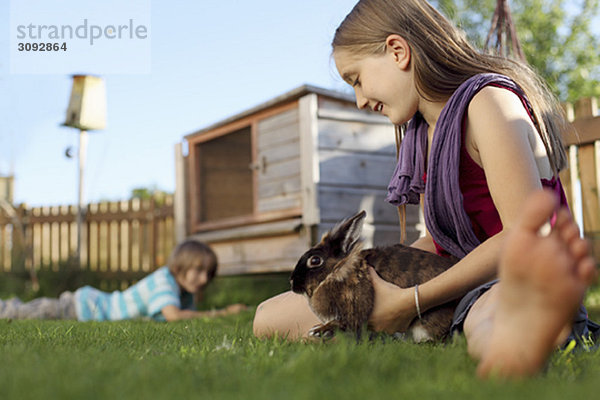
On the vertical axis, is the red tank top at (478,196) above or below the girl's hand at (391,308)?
above

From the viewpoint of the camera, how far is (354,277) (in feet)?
6.99

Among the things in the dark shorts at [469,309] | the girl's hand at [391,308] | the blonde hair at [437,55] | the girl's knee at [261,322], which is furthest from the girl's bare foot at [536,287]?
the girl's knee at [261,322]

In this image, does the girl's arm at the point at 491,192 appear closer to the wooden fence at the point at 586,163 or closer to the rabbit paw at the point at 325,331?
the rabbit paw at the point at 325,331

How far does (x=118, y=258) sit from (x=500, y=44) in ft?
26.4

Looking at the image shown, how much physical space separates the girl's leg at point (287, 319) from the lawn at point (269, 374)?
564 millimetres

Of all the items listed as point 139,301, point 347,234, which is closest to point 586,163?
point 347,234

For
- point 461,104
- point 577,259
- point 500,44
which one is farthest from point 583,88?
point 577,259

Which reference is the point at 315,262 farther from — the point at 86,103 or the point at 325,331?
the point at 86,103

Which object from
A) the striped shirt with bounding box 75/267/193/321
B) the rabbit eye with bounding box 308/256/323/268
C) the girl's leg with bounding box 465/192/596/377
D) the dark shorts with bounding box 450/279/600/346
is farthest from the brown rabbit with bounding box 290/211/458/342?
the striped shirt with bounding box 75/267/193/321

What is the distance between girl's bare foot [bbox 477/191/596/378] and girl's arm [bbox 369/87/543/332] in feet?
2.40

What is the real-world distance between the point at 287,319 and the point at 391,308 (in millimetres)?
601

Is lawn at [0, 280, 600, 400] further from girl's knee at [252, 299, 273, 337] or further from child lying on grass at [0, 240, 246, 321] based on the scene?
child lying on grass at [0, 240, 246, 321]

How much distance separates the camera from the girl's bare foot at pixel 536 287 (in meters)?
1.16

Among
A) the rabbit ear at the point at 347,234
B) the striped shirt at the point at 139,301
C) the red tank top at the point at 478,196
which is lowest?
the striped shirt at the point at 139,301
